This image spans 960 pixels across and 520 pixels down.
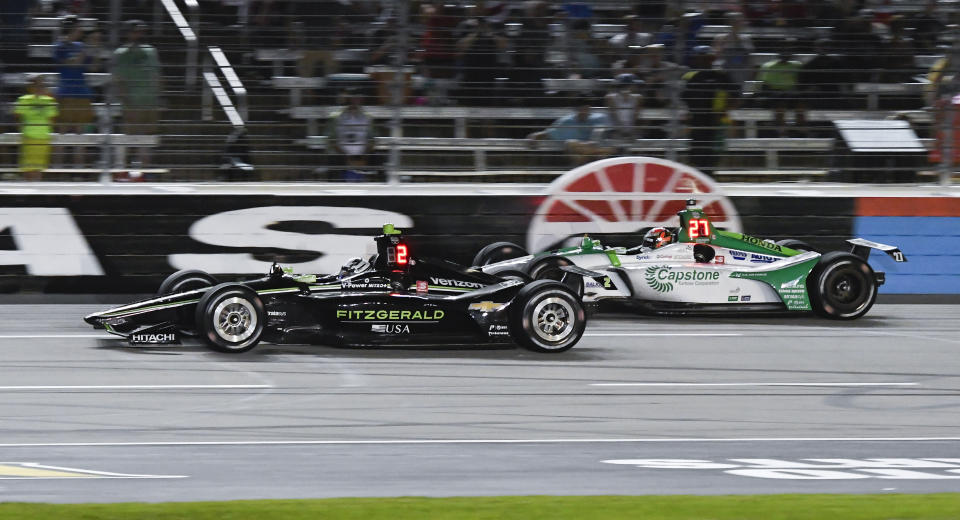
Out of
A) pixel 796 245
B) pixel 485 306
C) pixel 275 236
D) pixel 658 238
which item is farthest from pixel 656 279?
pixel 275 236

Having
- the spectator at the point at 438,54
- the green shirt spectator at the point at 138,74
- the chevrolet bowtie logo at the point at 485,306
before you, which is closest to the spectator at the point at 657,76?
the spectator at the point at 438,54

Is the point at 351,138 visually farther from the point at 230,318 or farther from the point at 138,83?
the point at 230,318

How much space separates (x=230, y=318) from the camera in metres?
9.84

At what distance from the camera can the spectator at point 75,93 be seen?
13578 millimetres

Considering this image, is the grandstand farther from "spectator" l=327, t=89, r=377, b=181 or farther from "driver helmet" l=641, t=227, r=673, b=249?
"driver helmet" l=641, t=227, r=673, b=249

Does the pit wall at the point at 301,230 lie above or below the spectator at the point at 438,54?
below

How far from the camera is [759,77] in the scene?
1454 cm

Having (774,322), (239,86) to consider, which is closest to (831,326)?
(774,322)

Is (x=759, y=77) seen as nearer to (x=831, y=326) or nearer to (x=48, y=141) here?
(x=831, y=326)

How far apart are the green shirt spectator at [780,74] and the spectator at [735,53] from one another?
169 millimetres

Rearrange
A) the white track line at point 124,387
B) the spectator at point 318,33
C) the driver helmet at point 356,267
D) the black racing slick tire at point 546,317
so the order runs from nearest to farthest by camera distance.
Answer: the white track line at point 124,387, the black racing slick tire at point 546,317, the driver helmet at point 356,267, the spectator at point 318,33

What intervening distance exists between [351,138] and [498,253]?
6.94 ft

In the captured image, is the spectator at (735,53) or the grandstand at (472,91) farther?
the spectator at (735,53)

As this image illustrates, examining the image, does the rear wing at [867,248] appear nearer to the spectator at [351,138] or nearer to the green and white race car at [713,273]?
the green and white race car at [713,273]
